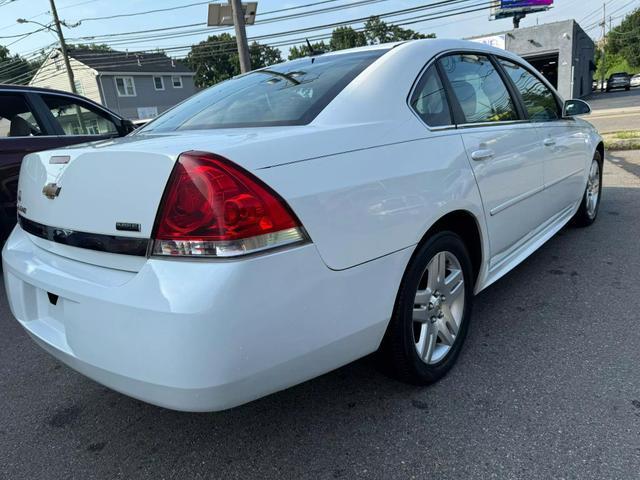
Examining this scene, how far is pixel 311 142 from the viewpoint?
5.51 feet

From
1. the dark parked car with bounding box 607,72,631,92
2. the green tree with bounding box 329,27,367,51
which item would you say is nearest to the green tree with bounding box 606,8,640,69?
the dark parked car with bounding box 607,72,631,92

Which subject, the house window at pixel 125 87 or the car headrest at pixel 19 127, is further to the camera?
the house window at pixel 125 87

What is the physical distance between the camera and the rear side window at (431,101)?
86.8 inches

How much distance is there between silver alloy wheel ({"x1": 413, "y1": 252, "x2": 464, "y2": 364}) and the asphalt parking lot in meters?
0.18

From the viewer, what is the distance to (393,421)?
206 cm

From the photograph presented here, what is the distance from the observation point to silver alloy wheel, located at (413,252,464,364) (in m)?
2.17

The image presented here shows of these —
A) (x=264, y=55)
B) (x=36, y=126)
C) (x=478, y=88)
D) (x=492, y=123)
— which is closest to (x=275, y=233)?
(x=492, y=123)

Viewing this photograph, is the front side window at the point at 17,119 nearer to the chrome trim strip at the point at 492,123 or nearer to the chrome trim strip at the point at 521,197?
the chrome trim strip at the point at 492,123

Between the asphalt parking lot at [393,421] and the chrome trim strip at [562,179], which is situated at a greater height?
the chrome trim strip at [562,179]

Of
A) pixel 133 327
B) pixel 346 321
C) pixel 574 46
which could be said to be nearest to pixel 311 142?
pixel 346 321

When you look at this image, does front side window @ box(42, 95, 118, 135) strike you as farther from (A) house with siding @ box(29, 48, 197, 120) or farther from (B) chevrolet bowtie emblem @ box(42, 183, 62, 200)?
(A) house with siding @ box(29, 48, 197, 120)

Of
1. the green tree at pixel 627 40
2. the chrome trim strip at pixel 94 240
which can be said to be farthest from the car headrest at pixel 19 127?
the green tree at pixel 627 40

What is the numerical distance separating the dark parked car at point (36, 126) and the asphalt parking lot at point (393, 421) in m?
2.11

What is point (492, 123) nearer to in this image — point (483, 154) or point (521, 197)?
point (483, 154)
